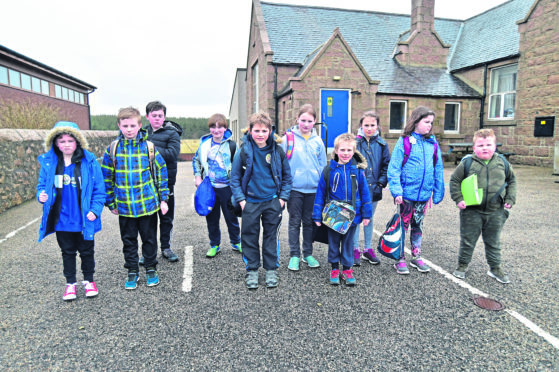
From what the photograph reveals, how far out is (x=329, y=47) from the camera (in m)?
15.0

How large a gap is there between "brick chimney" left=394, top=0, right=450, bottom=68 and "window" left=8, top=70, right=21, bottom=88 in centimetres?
2215

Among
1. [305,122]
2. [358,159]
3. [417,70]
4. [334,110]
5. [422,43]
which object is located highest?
[422,43]

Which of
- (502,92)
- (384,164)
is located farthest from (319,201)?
(502,92)

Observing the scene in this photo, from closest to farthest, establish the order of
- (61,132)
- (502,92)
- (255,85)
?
(61,132) < (502,92) < (255,85)

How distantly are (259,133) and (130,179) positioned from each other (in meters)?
1.47

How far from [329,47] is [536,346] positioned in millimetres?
14044

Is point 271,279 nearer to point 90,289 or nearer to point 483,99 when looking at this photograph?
point 90,289

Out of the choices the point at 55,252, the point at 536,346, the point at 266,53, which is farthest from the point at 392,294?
the point at 266,53

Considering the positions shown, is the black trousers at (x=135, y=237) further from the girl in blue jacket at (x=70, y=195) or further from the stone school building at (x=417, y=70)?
the stone school building at (x=417, y=70)

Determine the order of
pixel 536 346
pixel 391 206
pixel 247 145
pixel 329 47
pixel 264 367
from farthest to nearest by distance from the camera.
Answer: pixel 329 47
pixel 391 206
pixel 247 145
pixel 536 346
pixel 264 367

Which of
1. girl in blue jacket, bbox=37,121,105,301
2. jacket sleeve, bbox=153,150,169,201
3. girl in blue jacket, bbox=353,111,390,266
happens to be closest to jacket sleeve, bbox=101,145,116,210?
girl in blue jacket, bbox=37,121,105,301

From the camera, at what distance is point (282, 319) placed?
3.23 m

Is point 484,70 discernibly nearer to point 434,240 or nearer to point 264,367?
point 434,240

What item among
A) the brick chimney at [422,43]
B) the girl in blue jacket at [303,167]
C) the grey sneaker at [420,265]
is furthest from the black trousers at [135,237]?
the brick chimney at [422,43]
